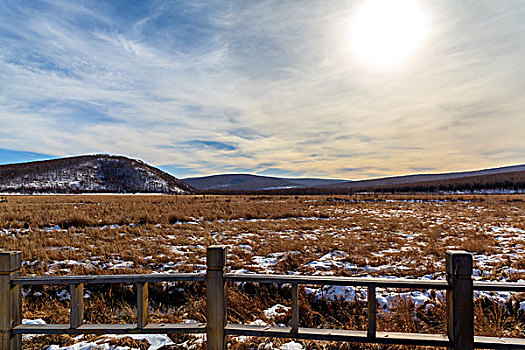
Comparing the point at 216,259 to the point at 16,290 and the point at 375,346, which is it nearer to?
the point at 16,290

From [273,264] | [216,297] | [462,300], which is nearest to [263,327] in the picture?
[216,297]

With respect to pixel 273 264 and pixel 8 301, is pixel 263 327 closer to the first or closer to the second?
pixel 8 301

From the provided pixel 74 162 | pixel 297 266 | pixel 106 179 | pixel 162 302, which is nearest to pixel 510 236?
pixel 297 266

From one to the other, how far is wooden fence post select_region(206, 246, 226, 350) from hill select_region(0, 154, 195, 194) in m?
121

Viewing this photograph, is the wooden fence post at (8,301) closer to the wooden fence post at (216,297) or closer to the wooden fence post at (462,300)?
the wooden fence post at (216,297)

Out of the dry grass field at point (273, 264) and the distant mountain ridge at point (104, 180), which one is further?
the distant mountain ridge at point (104, 180)

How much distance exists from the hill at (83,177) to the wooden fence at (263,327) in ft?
393

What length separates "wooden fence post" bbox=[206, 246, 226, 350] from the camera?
3.35 m

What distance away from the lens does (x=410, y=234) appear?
13.7 m

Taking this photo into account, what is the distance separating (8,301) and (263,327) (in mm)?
3050

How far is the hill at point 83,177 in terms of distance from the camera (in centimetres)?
11045

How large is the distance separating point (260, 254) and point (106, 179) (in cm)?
13895

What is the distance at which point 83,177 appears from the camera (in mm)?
126625

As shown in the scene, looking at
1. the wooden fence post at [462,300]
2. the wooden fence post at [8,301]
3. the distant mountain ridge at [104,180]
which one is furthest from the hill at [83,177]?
the wooden fence post at [462,300]
